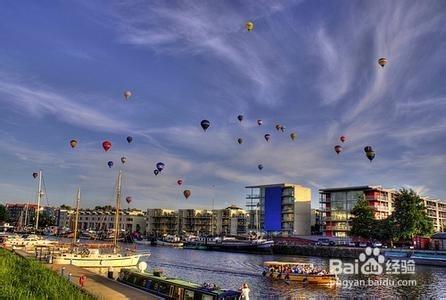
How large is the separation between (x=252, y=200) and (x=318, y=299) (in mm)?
126964

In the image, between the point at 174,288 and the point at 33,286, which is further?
the point at 174,288

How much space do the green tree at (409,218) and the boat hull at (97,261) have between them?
67.3 meters

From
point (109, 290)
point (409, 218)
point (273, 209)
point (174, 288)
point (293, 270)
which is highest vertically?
point (273, 209)

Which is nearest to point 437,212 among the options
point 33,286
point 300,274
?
point 300,274

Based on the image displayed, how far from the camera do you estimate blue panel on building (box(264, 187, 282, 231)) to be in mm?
161500

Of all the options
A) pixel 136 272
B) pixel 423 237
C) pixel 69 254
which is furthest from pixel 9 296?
pixel 423 237

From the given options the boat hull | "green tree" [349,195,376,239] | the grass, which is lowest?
the boat hull

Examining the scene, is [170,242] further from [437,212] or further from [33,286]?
[33,286]

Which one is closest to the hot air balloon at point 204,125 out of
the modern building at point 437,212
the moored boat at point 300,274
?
the moored boat at point 300,274

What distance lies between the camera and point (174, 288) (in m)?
35.1

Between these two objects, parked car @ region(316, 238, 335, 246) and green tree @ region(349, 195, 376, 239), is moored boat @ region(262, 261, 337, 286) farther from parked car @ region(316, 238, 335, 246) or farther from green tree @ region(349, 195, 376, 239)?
parked car @ region(316, 238, 335, 246)

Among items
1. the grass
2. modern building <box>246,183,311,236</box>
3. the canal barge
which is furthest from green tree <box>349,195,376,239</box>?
the grass

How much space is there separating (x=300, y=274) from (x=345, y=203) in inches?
3717

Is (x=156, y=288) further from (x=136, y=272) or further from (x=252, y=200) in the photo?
(x=252, y=200)
